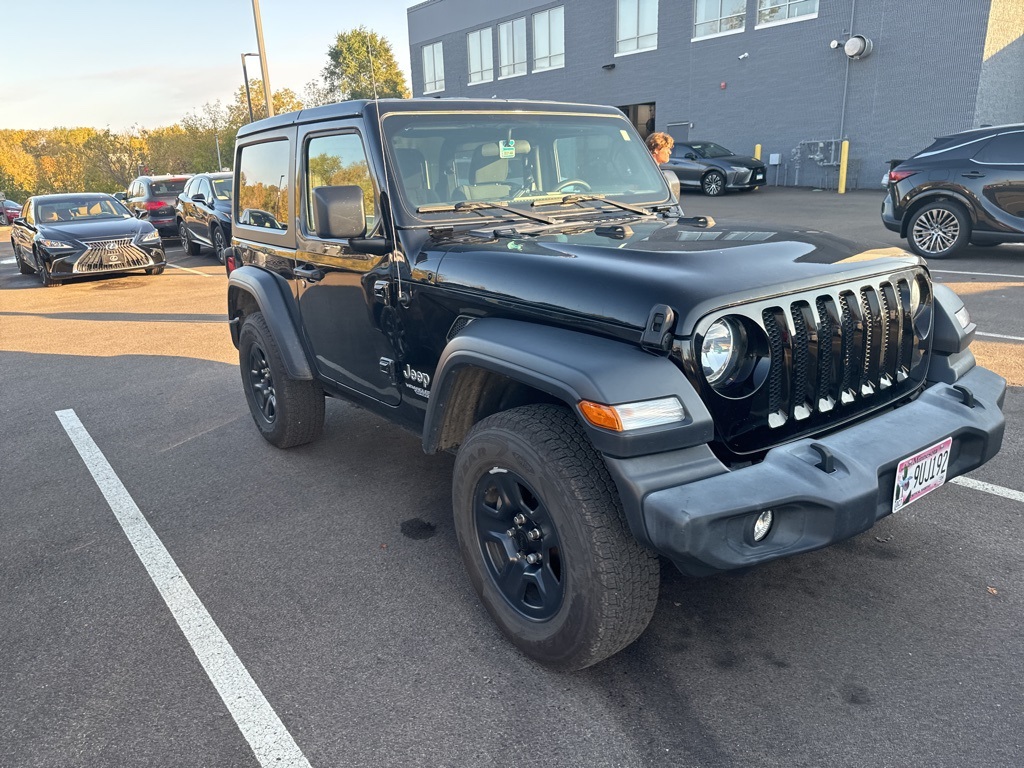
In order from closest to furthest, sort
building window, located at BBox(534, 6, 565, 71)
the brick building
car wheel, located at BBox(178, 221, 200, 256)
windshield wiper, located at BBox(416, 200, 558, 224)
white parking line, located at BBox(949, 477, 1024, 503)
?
windshield wiper, located at BBox(416, 200, 558, 224) < white parking line, located at BBox(949, 477, 1024, 503) < car wheel, located at BBox(178, 221, 200, 256) < the brick building < building window, located at BBox(534, 6, 565, 71)

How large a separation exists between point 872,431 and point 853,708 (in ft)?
2.87


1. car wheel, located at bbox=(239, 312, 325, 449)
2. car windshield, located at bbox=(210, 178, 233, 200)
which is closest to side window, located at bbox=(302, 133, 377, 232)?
car wheel, located at bbox=(239, 312, 325, 449)

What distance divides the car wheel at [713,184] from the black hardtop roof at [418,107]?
18.3 m

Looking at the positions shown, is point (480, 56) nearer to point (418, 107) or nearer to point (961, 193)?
point (961, 193)

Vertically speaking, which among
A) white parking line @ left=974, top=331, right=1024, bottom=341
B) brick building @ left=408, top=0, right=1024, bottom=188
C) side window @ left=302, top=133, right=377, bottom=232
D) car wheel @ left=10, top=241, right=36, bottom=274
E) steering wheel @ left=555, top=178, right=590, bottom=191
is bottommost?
car wheel @ left=10, top=241, right=36, bottom=274

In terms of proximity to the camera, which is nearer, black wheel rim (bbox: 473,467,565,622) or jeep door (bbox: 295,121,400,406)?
black wheel rim (bbox: 473,467,565,622)

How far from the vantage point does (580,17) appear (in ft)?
99.8

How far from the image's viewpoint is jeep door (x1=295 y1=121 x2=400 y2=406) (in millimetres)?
3443

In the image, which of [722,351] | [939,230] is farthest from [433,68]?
[722,351]

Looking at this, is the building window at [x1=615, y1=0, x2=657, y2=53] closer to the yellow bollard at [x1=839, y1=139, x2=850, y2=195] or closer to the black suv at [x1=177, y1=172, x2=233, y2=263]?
the yellow bollard at [x1=839, y1=139, x2=850, y2=195]

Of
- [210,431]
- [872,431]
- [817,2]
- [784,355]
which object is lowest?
[210,431]

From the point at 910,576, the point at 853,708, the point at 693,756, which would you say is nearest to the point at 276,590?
the point at 693,756

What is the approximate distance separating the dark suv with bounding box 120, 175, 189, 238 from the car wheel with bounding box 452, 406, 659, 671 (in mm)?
16764

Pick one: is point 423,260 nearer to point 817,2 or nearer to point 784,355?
point 784,355
